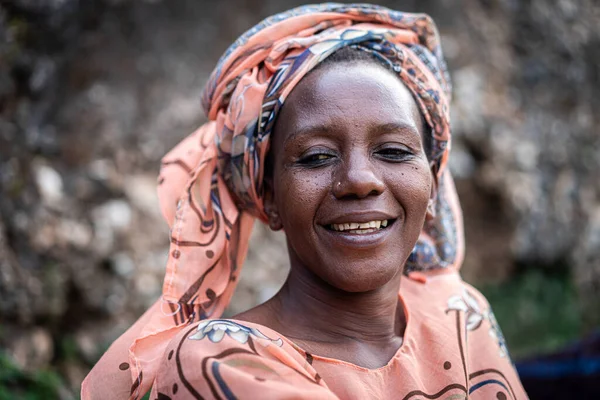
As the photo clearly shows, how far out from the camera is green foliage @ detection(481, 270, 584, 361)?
221 inches

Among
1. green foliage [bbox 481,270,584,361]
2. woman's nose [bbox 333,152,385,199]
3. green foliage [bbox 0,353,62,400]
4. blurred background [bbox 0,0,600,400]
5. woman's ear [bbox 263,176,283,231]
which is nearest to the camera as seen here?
woman's nose [bbox 333,152,385,199]

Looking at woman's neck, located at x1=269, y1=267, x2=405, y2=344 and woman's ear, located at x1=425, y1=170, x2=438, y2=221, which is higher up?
woman's ear, located at x1=425, y1=170, x2=438, y2=221

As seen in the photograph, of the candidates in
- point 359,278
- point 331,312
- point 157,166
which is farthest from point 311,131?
point 157,166

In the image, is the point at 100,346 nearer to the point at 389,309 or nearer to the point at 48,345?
the point at 48,345

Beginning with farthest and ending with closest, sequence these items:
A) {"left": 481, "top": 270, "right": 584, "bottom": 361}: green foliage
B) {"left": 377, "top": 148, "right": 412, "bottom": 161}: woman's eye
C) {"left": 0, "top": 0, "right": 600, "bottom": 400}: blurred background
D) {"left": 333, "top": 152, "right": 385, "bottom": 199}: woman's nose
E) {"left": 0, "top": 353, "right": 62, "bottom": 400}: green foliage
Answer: {"left": 481, "top": 270, "right": 584, "bottom": 361}: green foliage → {"left": 0, "top": 0, "right": 600, "bottom": 400}: blurred background → {"left": 0, "top": 353, "right": 62, "bottom": 400}: green foliage → {"left": 377, "top": 148, "right": 412, "bottom": 161}: woman's eye → {"left": 333, "top": 152, "right": 385, "bottom": 199}: woman's nose

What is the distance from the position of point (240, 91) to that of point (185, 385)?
3.20 feet

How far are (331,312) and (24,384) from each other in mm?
1937

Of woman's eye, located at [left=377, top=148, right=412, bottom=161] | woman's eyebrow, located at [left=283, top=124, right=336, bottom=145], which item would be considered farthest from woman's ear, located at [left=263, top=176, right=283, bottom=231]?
woman's eye, located at [left=377, top=148, right=412, bottom=161]

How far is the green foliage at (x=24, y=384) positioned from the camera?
3.06 metres

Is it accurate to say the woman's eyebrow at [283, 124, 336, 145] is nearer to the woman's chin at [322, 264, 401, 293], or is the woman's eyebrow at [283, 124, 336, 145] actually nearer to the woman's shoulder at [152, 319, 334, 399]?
the woman's chin at [322, 264, 401, 293]

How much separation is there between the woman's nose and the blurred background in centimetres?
210

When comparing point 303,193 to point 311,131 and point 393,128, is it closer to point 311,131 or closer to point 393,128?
point 311,131

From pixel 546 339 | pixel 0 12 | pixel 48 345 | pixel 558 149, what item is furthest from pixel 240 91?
pixel 558 149

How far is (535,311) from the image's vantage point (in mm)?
6031
